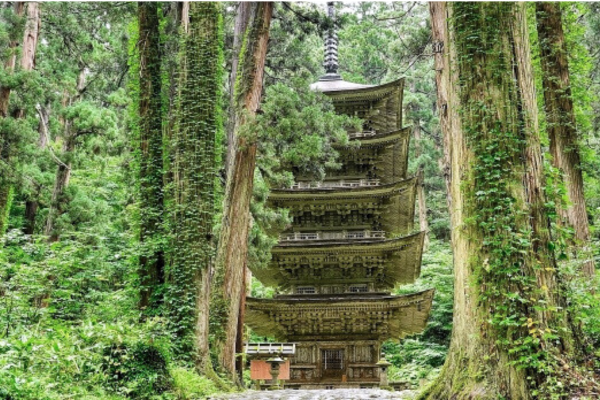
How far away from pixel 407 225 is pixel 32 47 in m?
12.9

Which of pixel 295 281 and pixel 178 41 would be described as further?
pixel 295 281

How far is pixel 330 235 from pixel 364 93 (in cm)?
500

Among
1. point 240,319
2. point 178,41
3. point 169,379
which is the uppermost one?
point 178,41

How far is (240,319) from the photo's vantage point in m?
14.1

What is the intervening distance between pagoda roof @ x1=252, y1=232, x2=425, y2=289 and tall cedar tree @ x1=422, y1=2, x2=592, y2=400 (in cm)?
1076

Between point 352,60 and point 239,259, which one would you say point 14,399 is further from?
point 352,60

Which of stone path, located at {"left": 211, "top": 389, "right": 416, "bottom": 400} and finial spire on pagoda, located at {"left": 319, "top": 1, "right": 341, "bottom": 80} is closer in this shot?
stone path, located at {"left": 211, "top": 389, "right": 416, "bottom": 400}

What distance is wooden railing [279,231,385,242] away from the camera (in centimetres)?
1727

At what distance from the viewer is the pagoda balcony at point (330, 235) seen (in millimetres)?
17266

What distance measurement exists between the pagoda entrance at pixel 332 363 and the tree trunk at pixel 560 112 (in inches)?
353

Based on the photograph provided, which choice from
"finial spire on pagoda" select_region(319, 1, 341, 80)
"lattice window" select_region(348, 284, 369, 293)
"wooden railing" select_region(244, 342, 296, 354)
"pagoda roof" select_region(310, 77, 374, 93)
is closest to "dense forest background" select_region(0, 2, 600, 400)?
"wooden railing" select_region(244, 342, 296, 354)

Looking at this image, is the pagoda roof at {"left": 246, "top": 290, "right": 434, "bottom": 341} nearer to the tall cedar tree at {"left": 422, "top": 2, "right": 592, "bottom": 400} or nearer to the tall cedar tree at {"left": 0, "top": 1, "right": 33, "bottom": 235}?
the tall cedar tree at {"left": 0, "top": 1, "right": 33, "bottom": 235}

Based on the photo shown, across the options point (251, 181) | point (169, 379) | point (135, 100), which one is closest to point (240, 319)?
point (251, 181)

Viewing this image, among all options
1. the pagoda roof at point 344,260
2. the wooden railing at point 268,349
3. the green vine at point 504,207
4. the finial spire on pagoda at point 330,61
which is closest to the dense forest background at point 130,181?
the green vine at point 504,207
